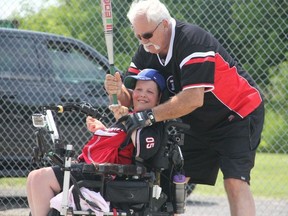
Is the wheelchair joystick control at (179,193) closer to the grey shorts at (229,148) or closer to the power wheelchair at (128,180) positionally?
the power wheelchair at (128,180)

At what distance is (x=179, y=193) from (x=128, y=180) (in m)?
0.39

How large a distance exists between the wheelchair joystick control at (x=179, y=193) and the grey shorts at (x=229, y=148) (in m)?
0.36

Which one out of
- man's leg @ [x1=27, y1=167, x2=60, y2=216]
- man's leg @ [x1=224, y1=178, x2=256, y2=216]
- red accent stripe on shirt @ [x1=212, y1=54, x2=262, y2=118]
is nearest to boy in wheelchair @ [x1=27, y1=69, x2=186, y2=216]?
man's leg @ [x1=27, y1=167, x2=60, y2=216]

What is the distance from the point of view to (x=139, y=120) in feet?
15.6

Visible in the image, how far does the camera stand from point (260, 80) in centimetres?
913

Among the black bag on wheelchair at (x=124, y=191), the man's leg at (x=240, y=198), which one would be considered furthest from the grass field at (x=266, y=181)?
the black bag on wheelchair at (x=124, y=191)

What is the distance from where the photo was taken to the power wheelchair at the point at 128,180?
15.4 feet

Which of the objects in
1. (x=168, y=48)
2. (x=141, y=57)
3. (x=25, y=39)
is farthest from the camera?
(x=25, y=39)

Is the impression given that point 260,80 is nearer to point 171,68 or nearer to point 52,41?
point 52,41

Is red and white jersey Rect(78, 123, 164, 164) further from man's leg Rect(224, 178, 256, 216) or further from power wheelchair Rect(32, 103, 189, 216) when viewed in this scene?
man's leg Rect(224, 178, 256, 216)

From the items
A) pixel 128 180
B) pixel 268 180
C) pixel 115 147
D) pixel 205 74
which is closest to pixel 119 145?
pixel 115 147

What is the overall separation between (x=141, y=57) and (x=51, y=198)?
1.26m

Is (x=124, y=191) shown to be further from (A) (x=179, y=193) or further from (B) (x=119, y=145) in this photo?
(A) (x=179, y=193)

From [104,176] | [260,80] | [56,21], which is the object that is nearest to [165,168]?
[104,176]
